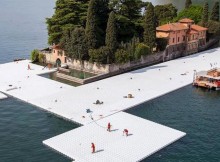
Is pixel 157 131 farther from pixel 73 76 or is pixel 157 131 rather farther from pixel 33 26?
pixel 33 26

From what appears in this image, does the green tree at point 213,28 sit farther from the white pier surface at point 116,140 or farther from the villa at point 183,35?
the white pier surface at point 116,140

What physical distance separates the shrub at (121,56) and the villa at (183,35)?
15355 millimetres

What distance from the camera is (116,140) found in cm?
4119

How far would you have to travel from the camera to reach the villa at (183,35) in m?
81.3

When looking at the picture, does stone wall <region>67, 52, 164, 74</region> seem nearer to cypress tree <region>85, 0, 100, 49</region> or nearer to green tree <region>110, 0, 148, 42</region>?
cypress tree <region>85, 0, 100, 49</region>

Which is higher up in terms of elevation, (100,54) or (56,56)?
(100,54)

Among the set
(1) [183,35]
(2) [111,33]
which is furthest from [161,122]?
(1) [183,35]

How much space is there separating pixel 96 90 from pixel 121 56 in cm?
1187

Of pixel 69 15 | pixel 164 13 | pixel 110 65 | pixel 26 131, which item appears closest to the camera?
pixel 26 131

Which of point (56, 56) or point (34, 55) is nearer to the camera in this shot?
point (56, 56)

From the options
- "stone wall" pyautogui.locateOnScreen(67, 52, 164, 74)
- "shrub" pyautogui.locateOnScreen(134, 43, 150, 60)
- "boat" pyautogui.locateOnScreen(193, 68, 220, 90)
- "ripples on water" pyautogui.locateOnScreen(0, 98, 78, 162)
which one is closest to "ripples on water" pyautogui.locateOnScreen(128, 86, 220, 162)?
"boat" pyautogui.locateOnScreen(193, 68, 220, 90)

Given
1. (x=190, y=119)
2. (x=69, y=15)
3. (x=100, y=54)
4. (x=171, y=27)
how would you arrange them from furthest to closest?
(x=171, y=27), (x=69, y=15), (x=100, y=54), (x=190, y=119)

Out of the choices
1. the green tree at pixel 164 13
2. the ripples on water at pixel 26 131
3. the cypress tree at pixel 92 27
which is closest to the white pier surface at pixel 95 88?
the ripples on water at pixel 26 131

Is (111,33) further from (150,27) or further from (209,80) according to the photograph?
(209,80)
